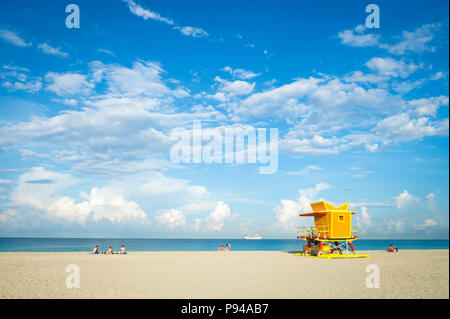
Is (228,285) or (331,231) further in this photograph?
(331,231)

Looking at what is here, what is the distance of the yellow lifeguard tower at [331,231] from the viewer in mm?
29062

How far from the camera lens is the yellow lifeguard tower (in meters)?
29.1

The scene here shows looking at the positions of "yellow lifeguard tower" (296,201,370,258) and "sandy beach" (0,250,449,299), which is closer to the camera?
"sandy beach" (0,250,449,299)

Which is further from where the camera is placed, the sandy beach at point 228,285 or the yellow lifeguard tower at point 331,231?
the yellow lifeguard tower at point 331,231

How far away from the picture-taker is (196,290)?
12617 millimetres

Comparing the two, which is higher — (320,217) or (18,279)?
(320,217)

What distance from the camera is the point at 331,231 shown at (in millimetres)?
28922
